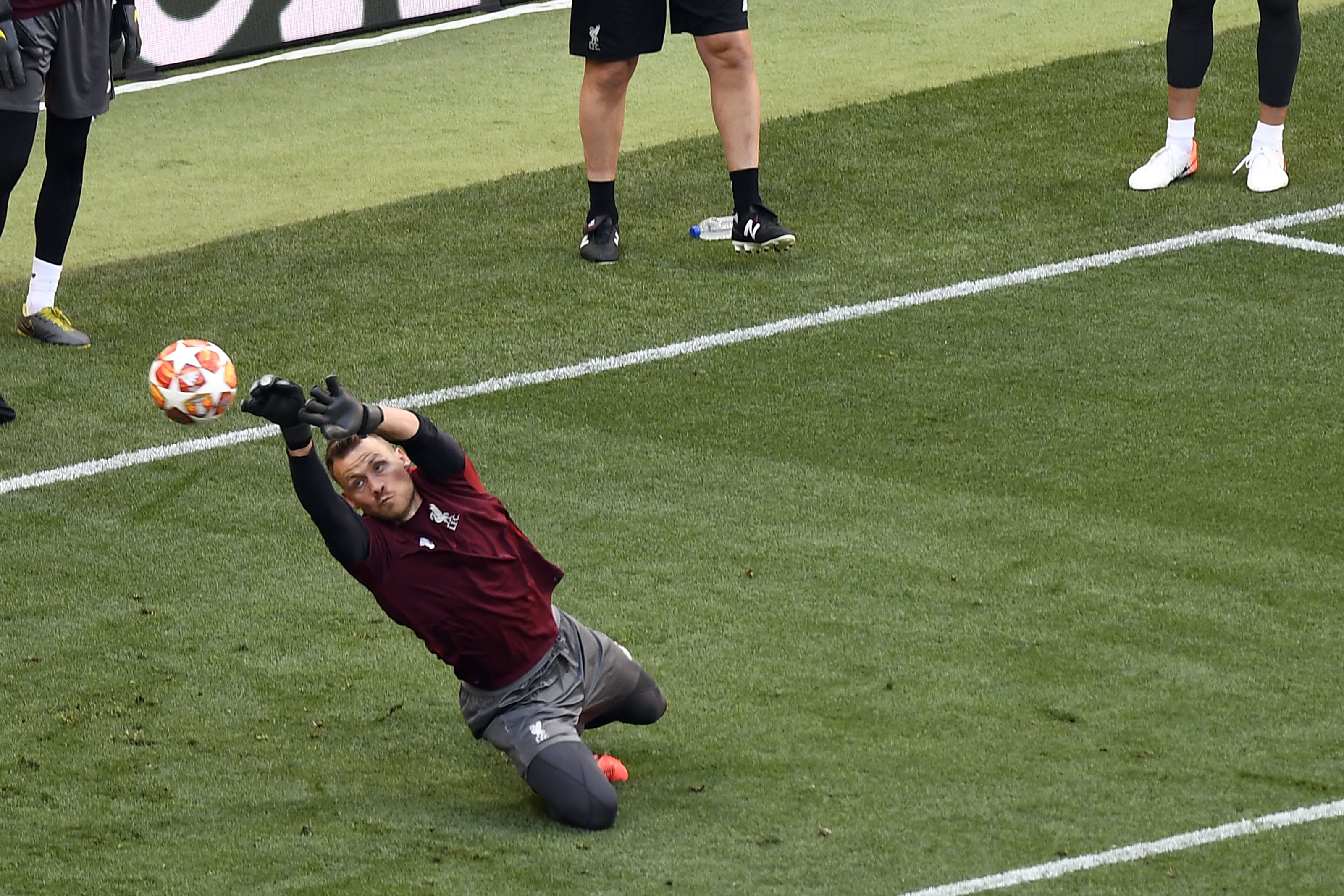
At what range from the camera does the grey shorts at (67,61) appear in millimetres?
7164

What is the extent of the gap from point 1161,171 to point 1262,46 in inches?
25.4

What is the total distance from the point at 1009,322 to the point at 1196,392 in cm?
91

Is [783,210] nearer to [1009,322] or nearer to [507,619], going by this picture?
[1009,322]

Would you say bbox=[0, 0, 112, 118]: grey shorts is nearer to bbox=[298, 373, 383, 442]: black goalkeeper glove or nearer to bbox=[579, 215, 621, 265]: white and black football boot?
bbox=[579, 215, 621, 265]: white and black football boot

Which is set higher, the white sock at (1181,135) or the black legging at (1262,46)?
the black legging at (1262,46)

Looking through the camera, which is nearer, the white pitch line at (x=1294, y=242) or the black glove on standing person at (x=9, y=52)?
the black glove on standing person at (x=9, y=52)

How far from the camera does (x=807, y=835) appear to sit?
172 inches

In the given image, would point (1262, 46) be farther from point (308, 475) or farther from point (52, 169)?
point (308, 475)

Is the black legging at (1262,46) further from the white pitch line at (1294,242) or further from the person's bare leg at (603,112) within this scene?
the person's bare leg at (603,112)

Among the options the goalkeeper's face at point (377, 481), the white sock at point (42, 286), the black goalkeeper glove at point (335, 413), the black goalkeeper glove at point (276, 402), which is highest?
the black goalkeeper glove at point (276, 402)

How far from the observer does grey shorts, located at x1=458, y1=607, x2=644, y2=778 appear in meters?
4.65

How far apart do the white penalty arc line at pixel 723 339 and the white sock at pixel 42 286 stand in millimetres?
1232

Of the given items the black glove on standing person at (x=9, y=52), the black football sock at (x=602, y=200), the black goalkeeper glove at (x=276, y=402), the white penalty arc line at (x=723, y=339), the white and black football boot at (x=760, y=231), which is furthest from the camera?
the black football sock at (x=602, y=200)

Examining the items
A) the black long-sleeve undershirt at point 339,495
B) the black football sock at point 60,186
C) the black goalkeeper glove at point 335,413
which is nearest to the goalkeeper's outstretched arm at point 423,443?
the black long-sleeve undershirt at point 339,495
